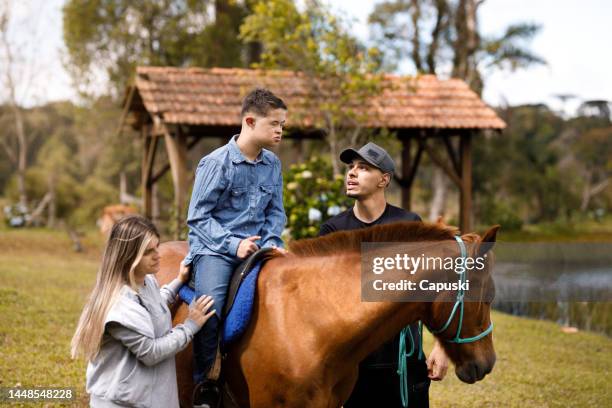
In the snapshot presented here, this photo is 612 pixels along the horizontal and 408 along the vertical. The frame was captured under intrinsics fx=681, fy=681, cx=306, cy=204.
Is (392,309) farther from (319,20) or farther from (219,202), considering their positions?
(319,20)

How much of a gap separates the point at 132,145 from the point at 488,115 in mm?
20777

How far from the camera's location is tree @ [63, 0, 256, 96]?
2208 cm

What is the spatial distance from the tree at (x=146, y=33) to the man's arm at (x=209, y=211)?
63.8 feet

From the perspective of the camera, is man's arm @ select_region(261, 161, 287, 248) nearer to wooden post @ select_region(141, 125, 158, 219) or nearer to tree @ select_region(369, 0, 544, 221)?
wooden post @ select_region(141, 125, 158, 219)

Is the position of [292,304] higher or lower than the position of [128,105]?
lower

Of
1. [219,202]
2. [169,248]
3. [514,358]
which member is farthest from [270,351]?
[514,358]

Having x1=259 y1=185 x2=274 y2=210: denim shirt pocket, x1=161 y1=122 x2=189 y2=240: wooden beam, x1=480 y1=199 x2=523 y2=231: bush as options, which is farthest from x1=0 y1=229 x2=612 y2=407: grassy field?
x1=480 y1=199 x2=523 y2=231: bush

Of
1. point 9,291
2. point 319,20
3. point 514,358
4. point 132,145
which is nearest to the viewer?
point 514,358

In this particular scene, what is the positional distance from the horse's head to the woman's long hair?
1.28 metres

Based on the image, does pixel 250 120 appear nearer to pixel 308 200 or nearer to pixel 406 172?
pixel 308 200

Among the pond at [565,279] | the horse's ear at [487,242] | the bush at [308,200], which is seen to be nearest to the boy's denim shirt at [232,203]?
the horse's ear at [487,242]

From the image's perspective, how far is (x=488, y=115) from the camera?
14.0 metres

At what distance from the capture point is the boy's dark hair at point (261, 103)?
10.6 feet

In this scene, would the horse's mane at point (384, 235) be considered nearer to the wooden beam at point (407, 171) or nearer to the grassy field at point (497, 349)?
the grassy field at point (497, 349)
